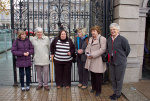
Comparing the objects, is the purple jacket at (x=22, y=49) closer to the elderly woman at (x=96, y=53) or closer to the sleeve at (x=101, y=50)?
the elderly woman at (x=96, y=53)

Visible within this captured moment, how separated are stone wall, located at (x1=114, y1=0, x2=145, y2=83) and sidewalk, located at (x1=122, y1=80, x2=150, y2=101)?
24 cm

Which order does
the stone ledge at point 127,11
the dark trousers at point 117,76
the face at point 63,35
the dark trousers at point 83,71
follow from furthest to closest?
1. the stone ledge at point 127,11
2. the dark trousers at point 83,71
3. the face at point 63,35
4. the dark trousers at point 117,76

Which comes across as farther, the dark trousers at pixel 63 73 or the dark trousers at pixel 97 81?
the dark trousers at pixel 63 73


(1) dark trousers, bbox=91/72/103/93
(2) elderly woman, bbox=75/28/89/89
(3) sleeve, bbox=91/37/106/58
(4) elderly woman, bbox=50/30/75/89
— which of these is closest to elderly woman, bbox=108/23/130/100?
(3) sleeve, bbox=91/37/106/58

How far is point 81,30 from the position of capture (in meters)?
4.43

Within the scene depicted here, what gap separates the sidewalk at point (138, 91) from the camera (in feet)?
13.5

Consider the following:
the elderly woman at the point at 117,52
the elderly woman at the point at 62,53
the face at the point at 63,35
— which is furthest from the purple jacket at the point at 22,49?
the elderly woman at the point at 117,52

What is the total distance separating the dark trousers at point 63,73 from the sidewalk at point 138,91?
1706 mm

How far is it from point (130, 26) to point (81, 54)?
1882 millimetres

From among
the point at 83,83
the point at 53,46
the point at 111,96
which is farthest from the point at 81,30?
the point at 111,96

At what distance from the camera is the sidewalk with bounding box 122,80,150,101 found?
13.5 feet

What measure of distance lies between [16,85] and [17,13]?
234cm

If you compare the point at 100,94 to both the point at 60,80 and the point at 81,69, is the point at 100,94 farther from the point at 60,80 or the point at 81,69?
the point at 60,80

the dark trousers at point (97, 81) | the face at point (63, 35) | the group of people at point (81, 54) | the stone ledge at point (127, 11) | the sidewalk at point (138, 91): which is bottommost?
the sidewalk at point (138, 91)
